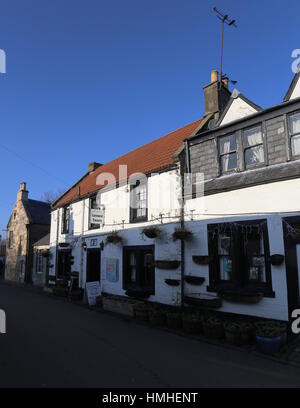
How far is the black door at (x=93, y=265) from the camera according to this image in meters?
16.7

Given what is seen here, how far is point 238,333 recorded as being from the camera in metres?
7.77

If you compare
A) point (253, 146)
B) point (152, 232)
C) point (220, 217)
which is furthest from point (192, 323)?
point (253, 146)

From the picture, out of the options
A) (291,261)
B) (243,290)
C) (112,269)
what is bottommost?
(243,290)

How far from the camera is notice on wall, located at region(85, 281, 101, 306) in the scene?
1423 centimetres

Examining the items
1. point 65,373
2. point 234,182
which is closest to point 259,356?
point 65,373

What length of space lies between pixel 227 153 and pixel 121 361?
25.2 feet

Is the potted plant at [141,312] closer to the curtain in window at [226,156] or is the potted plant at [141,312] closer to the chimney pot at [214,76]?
the curtain in window at [226,156]

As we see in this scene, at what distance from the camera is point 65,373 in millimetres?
5848

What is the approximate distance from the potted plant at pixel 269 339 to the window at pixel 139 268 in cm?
547

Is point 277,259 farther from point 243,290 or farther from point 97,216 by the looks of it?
point 97,216

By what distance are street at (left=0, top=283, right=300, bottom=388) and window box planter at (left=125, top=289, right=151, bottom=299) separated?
216 cm

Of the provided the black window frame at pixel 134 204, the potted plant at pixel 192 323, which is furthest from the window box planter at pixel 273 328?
the black window frame at pixel 134 204
